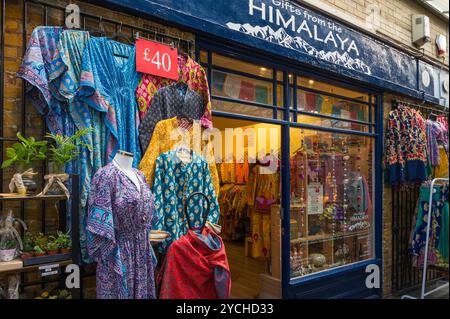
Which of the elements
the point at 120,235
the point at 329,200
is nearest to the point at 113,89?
the point at 120,235

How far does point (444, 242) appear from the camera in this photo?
183 inches

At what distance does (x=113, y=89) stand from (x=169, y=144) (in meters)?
0.63

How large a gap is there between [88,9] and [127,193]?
1.49m

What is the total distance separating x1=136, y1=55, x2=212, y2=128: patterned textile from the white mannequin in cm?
47

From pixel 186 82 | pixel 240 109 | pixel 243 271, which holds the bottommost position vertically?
pixel 243 271

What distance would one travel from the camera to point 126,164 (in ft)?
8.43

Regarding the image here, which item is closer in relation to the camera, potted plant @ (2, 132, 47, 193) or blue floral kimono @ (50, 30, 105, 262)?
potted plant @ (2, 132, 47, 193)

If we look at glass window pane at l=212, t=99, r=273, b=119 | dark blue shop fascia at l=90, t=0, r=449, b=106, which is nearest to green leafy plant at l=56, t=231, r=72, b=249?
Answer: dark blue shop fascia at l=90, t=0, r=449, b=106

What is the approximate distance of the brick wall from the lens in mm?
4711

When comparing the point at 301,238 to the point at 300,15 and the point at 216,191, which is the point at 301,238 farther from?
the point at 300,15

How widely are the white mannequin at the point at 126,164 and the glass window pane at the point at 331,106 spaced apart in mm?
2501

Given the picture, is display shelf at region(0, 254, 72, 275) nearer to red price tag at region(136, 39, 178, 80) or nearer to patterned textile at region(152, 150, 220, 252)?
patterned textile at region(152, 150, 220, 252)

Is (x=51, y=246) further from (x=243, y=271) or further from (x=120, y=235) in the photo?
(x=243, y=271)

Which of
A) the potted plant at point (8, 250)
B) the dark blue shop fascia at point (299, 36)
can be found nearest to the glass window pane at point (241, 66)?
the dark blue shop fascia at point (299, 36)
